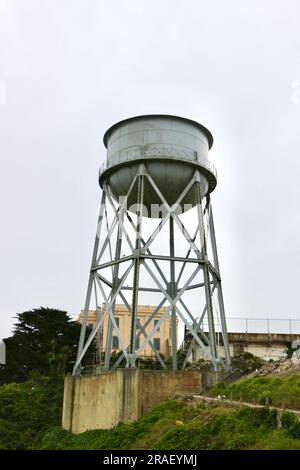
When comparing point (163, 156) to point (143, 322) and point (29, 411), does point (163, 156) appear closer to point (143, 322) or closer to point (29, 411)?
point (29, 411)

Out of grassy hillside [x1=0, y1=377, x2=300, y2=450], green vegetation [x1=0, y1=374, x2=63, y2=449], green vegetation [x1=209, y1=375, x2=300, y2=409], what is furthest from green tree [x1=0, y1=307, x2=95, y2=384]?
green vegetation [x1=209, y1=375, x2=300, y2=409]

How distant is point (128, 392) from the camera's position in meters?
20.9

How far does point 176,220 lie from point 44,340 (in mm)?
17931

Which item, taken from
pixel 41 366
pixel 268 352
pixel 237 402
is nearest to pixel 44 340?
pixel 41 366

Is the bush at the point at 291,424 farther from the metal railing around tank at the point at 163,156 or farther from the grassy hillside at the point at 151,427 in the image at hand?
the metal railing around tank at the point at 163,156

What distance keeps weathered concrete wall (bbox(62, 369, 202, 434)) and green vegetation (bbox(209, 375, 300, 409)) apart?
2.15 metres

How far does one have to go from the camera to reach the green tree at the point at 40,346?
36906 mm

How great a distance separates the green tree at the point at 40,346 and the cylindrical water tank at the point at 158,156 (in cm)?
1468

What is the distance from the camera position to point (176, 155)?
81.6 ft

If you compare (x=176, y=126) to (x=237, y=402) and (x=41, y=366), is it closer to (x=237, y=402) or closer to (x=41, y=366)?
(x=237, y=402)

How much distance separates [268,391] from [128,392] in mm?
6658

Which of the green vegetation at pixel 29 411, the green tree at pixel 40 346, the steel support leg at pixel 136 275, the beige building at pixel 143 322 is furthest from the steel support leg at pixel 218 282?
the beige building at pixel 143 322

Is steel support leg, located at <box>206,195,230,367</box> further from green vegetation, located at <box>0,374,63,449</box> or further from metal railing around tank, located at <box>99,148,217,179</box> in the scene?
green vegetation, located at <box>0,374,63,449</box>

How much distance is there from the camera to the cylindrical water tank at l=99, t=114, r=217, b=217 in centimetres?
2484
